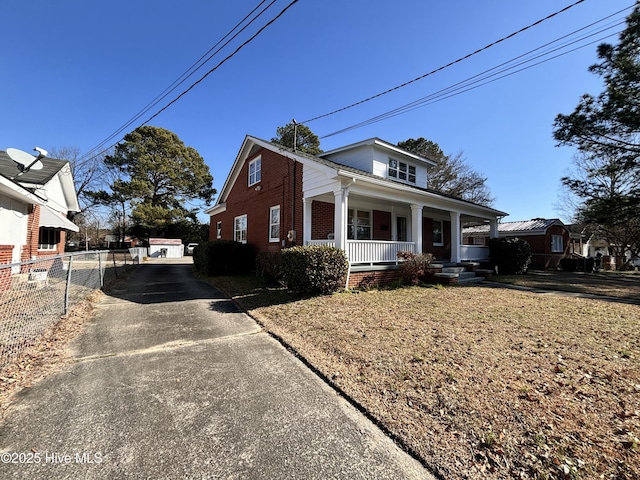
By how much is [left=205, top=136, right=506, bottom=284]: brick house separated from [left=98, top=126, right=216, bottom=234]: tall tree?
2196 cm

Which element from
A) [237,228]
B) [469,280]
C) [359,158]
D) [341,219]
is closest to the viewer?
[341,219]

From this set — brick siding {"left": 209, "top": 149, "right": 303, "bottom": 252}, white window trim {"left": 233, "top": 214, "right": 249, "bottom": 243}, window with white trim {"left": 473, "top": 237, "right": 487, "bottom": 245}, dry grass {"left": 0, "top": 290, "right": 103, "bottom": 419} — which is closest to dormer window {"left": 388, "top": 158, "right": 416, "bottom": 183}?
brick siding {"left": 209, "top": 149, "right": 303, "bottom": 252}

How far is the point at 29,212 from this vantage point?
10.1 meters

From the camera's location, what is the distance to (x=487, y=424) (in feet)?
8.42

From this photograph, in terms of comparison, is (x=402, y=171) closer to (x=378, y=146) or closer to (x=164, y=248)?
(x=378, y=146)

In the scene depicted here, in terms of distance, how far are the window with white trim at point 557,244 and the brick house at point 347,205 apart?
11288 mm

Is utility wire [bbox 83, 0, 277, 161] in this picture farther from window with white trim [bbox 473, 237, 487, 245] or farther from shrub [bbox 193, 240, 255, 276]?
window with white trim [bbox 473, 237, 487, 245]

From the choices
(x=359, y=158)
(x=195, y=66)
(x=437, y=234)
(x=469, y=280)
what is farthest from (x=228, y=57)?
(x=437, y=234)

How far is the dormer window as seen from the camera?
1434 cm

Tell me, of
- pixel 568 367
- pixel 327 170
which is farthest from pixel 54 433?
pixel 327 170

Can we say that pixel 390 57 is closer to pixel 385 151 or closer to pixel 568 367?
pixel 385 151

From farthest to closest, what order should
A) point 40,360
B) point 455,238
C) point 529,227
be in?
1. point 529,227
2. point 455,238
3. point 40,360

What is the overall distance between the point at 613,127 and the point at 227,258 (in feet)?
63.8

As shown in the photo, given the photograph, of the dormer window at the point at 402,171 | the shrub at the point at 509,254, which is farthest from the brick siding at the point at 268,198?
the shrub at the point at 509,254
